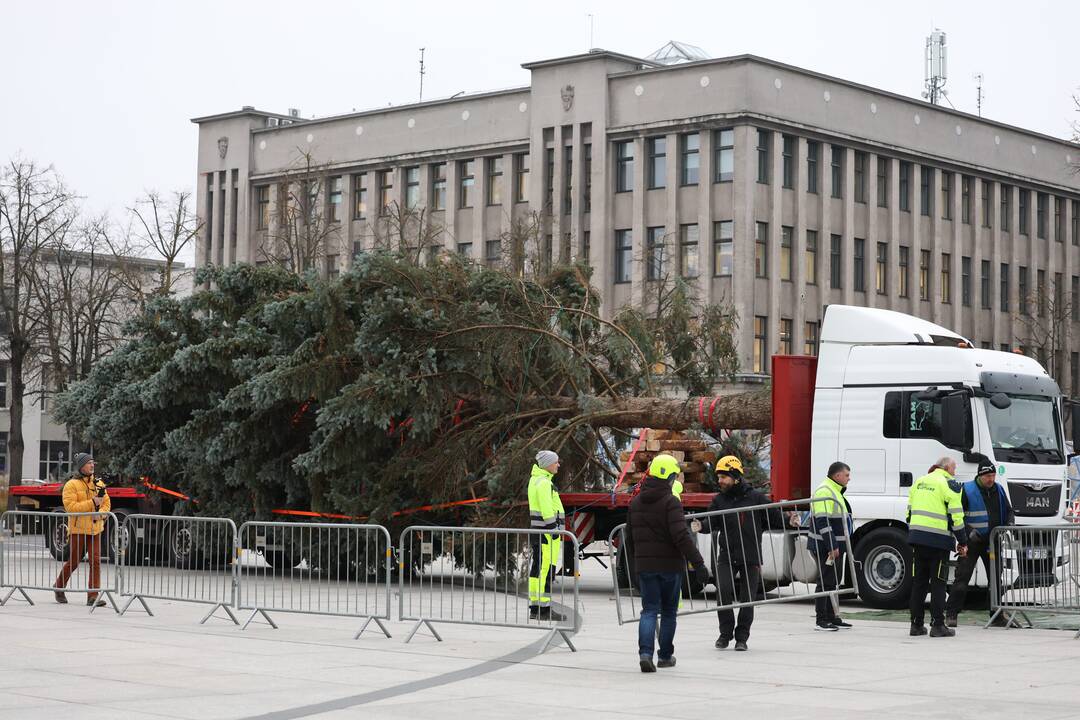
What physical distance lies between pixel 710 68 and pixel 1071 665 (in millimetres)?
42346

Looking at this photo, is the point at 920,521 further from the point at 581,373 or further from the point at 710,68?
the point at 710,68

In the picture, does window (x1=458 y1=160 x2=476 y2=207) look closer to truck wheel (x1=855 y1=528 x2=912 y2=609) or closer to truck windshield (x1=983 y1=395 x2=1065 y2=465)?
truck windshield (x1=983 y1=395 x2=1065 y2=465)

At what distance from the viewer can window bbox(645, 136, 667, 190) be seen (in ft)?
183

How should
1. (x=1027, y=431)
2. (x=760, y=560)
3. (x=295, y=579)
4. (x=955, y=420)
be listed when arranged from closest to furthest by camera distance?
(x=760, y=560) < (x=295, y=579) < (x=955, y=420) < (x=1027, y=431)

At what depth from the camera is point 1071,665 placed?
13414mm

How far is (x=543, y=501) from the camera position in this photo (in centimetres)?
1680

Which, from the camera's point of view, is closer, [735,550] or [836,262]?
[735,550]

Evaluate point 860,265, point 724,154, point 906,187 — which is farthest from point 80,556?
point 906,187

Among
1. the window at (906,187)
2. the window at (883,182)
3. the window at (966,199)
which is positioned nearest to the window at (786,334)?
the window at (883,182)

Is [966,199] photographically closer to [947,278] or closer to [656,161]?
[947,278]

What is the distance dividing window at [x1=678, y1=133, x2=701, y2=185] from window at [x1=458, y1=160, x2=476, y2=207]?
10219mm

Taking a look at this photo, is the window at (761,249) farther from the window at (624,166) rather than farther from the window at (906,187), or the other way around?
the window at (906,187)

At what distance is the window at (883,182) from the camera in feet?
194

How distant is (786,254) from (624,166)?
21.7ft
